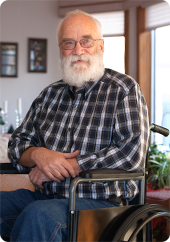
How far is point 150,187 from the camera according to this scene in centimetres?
234

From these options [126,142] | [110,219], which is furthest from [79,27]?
[110,219]

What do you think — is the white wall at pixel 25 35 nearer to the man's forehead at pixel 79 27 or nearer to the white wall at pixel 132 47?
the white wall at pixel 132 47

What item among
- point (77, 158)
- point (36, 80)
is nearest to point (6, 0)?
point (36, 80)

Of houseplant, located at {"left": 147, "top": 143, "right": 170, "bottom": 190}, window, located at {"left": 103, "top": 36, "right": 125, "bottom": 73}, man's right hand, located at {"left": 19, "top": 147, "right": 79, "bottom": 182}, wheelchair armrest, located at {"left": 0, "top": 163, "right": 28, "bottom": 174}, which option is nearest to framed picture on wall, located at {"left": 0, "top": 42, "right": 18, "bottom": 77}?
window, located at {"left": 103, "top": 36, "right": 125, "bottom": 73}

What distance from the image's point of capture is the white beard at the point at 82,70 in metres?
1.50

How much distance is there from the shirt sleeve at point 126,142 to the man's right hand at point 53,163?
0.06 m

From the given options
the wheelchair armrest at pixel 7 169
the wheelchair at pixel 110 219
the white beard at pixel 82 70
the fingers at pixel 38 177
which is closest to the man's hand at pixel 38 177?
the fingers at pixel 38 177

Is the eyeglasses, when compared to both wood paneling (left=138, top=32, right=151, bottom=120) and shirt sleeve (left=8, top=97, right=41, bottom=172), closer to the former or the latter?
shirt sleeve (left=8, top=97, right=41, bottom=172)

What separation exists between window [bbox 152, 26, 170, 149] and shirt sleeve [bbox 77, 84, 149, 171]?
1.89 m

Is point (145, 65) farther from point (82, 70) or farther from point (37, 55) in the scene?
point (82, 70)

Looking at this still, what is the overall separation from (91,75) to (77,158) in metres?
0.47

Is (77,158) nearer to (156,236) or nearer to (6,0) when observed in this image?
(156,236)

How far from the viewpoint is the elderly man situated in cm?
110

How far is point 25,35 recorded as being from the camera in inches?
144
